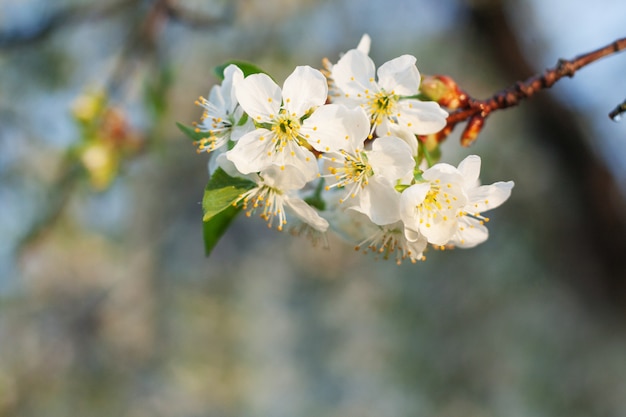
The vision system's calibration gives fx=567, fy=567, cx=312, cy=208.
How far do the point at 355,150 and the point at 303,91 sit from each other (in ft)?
0.32

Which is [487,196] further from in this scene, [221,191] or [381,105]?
[221,191]

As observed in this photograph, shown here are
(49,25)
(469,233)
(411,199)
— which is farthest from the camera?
(49,25)

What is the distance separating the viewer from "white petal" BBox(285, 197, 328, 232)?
74 cm

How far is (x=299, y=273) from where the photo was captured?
182 inches

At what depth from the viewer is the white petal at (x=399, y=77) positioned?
732 millimetres

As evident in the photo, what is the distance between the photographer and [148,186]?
172 inches

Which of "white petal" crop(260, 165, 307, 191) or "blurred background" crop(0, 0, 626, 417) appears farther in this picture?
"blurred background" crop(0, 0, 626, 417)

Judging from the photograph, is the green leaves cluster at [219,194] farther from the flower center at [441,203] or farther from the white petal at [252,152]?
the flower center at [441,203]

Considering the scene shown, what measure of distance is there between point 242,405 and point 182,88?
2.40 meters

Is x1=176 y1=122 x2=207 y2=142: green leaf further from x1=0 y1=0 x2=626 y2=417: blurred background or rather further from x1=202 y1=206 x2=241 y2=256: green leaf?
x1=0 y1=0 x2=626 y2=417: blurred background

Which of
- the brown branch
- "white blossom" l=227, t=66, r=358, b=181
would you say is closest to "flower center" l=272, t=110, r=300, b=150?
"white blossom" l=227, t=66, r=358, b=181

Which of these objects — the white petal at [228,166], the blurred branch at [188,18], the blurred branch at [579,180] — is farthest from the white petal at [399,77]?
the blurred branch at [579,180]

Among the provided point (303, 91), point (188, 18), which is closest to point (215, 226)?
point (303, 91)

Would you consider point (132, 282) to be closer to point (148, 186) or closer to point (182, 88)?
point (148, 186)
